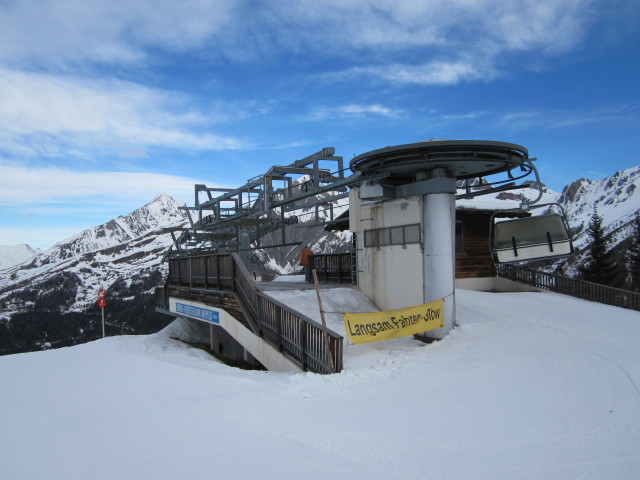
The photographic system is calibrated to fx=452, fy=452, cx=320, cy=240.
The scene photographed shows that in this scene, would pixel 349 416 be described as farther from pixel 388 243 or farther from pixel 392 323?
pixel 388 243

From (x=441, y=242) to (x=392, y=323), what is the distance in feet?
9.84

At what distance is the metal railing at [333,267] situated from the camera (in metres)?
17.4

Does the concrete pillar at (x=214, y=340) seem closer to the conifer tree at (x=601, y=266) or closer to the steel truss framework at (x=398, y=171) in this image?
the steel truss framework at (x=398, y=171)

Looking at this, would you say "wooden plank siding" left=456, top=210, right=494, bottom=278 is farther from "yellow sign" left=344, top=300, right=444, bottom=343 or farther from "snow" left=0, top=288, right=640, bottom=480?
"yellow sign" left=344, top=300, right=444, bottom=343

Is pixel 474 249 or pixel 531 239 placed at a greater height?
pixel 531 239

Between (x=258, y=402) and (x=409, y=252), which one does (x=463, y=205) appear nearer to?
(x=409, y=252)

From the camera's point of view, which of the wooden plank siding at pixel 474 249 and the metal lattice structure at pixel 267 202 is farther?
the wooden plank siding at pixel 474 249

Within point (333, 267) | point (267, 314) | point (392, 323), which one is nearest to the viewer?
point (392, 323)

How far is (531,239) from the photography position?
8516 mm

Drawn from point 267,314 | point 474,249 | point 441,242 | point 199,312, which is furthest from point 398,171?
point 474,249

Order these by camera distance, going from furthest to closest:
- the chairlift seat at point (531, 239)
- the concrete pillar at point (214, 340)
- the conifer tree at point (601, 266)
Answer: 1. the conifer tree at point (601, 266)
2. the concrete pillar at point (214, 340)
3. the chairlift seat at point (531, 239)

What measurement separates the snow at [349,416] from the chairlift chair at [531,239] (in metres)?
2.11

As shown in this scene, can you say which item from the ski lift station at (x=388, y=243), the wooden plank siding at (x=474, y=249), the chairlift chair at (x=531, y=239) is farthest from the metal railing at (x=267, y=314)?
the wooden plank siding at (x=474, y=249)

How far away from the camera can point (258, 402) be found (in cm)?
→ 662
